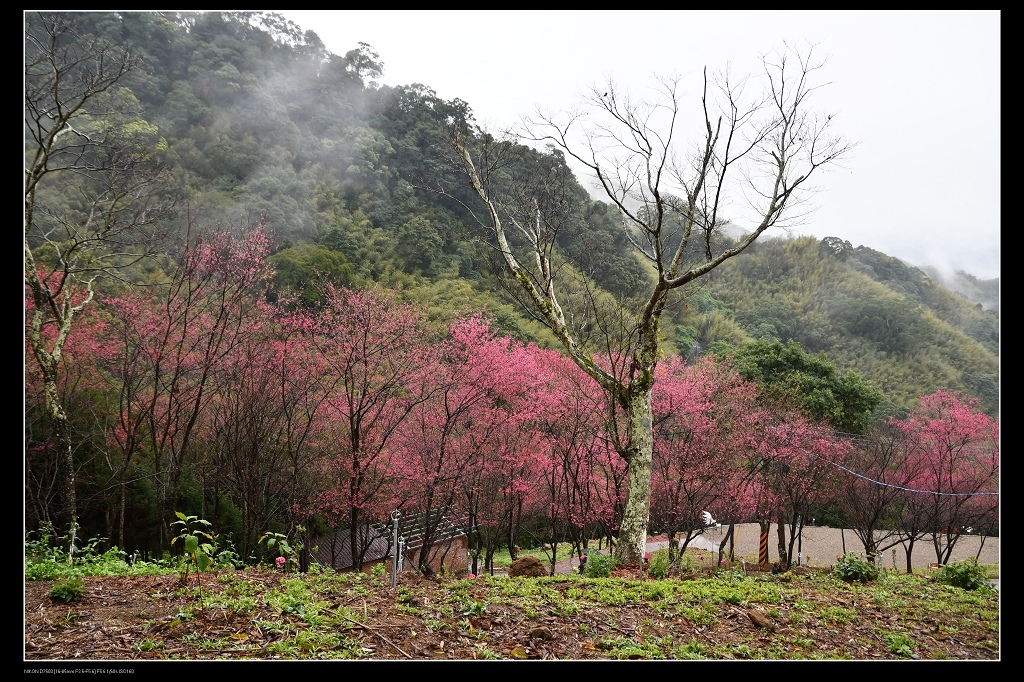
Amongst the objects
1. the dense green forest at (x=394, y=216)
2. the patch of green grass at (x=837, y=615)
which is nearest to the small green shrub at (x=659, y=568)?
the patch of green grass at (x=837, y=615)

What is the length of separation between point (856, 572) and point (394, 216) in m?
7.78

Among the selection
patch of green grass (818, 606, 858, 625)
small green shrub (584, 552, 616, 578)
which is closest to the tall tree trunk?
small green shrub (584, 552, 616, 578)

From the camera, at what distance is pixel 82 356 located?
6.67 meters

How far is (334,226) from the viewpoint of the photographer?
9344 mm

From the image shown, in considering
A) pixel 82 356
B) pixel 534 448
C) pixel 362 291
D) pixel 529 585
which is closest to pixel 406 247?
pixel 362 291

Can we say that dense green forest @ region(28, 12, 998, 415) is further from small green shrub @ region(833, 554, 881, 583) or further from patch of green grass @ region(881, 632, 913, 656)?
patch of green grass @ region(881, 632, 913, 656)

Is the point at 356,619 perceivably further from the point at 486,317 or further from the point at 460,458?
the point at 486,317

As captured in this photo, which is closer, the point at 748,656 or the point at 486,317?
the point at 748,656

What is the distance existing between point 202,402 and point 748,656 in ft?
20.7

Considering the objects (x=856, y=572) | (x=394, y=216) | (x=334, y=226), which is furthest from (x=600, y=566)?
(x=334, y=226)

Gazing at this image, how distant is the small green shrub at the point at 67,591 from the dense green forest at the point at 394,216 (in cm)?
538

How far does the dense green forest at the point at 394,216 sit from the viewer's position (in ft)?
28.5

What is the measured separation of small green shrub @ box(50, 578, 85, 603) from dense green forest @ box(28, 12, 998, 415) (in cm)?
538
